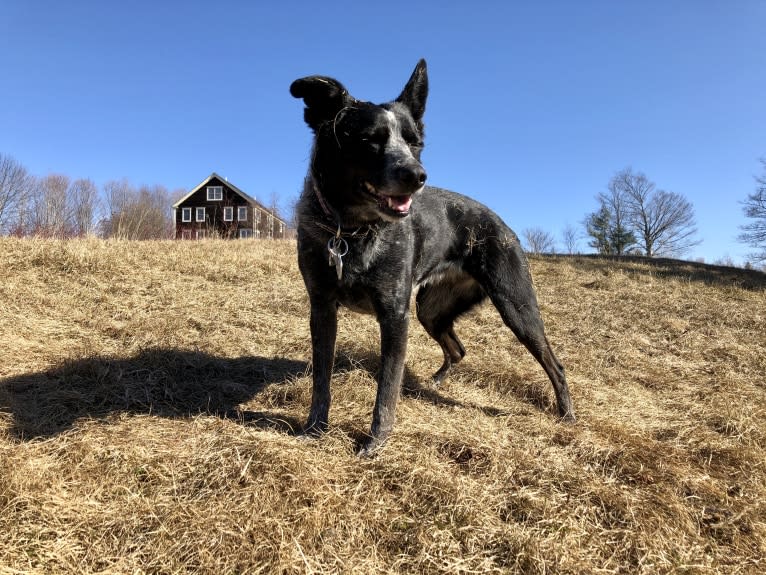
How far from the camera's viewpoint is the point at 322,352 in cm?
276

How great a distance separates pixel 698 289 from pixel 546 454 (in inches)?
336

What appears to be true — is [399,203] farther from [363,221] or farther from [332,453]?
[332,453]

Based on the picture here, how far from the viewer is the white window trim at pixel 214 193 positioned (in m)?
40.0

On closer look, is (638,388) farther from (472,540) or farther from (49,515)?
(49,515)

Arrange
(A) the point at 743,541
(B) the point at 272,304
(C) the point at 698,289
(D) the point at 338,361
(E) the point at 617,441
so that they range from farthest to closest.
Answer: (C) the point at 698,289
(B) the point at 272,304
(D) the point at 338,361
(E) the point at 617,441
(A) the point at 743,541

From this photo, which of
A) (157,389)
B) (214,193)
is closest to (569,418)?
(157,389)

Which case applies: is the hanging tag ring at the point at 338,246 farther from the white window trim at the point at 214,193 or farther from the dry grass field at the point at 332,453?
the white window trim at the point at 214,193

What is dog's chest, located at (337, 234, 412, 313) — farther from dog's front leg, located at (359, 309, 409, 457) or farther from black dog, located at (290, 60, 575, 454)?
dog's front leg, located at (359, 309, 409, 457)

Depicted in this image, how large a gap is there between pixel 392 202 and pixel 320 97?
78cm

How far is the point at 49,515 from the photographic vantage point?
5.49 ft

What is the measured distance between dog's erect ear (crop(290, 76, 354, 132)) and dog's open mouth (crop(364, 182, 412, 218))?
1.78 feet

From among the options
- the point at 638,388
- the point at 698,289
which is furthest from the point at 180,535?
the point at 698,289

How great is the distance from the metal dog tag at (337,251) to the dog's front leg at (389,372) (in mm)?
398

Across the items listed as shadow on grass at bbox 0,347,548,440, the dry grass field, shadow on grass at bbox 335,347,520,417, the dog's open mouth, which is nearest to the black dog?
the dog's open mouth
